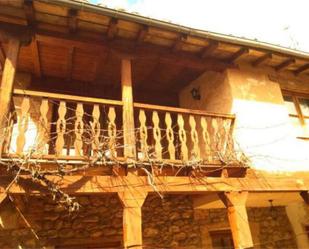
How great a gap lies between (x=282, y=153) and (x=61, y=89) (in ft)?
15.5

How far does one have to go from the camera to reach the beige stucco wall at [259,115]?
224 inches

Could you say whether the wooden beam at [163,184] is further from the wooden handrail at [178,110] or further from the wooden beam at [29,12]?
the wooden beam at [29,12]

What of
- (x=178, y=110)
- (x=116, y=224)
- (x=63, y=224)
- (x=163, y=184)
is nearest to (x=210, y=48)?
(x=178, y=110)

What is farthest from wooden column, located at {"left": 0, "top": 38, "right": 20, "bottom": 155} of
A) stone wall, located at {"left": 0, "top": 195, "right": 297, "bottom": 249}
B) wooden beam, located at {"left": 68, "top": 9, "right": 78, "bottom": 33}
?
stone wall, located at {"left": 0, "top": 195, "right": 297, "bottom": 249}

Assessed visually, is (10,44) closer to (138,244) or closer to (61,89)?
(61,89)

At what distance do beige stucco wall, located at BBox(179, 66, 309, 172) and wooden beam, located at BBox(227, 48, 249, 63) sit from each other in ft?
0.69

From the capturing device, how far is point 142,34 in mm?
5152

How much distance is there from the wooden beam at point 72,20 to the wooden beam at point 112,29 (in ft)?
1.74

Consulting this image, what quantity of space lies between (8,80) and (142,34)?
218 cm

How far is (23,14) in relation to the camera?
15.2ft

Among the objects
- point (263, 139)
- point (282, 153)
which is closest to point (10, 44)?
point (263, 139)

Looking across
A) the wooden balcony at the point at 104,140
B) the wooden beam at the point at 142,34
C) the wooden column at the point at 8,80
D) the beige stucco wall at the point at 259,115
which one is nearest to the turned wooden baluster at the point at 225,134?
the wooden balcony at the point at 104,140

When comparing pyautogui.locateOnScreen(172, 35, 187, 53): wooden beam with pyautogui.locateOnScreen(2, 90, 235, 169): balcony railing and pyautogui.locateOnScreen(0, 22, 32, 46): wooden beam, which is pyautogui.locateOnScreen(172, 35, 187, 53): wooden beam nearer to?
pyautogui.locateOnScreen(2, 90, 235, 169): balcony railing

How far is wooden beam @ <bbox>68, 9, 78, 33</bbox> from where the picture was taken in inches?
180
